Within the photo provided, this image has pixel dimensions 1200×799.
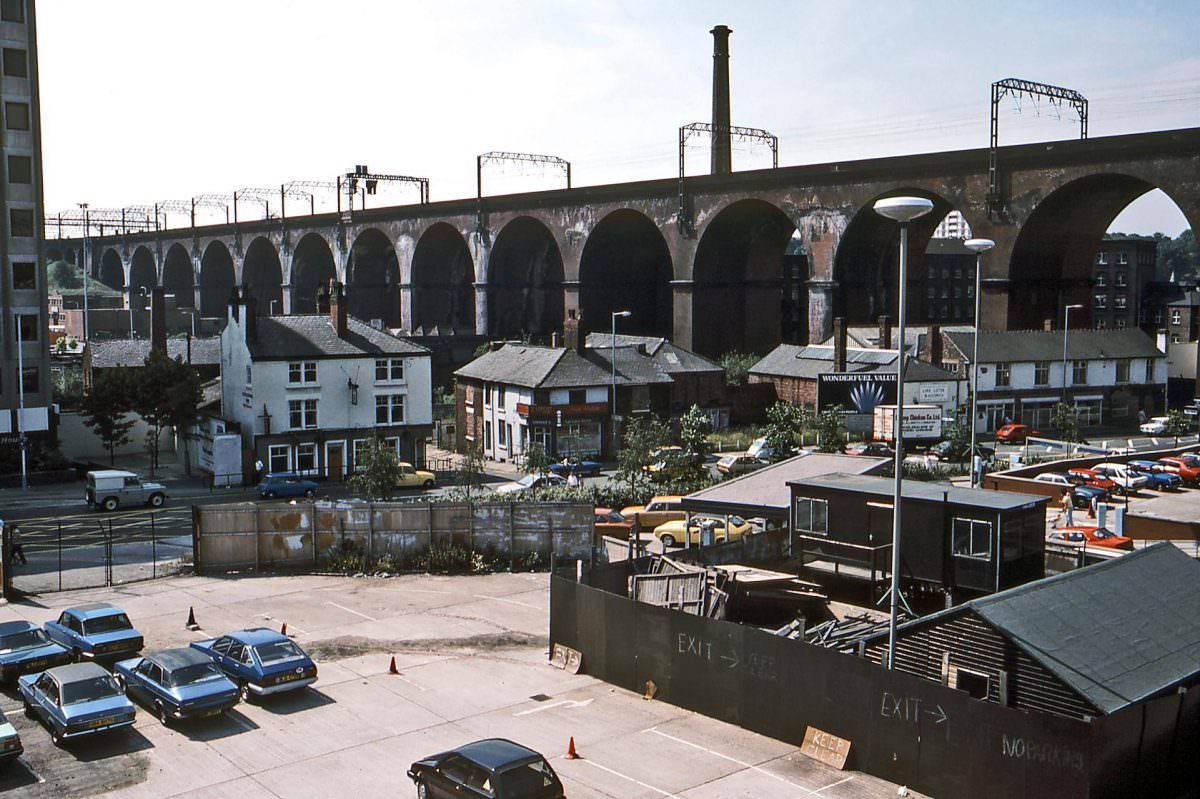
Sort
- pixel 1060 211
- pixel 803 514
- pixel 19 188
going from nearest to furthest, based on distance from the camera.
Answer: pixel 803 514 → pixel 19 188 → pixel 1060 211

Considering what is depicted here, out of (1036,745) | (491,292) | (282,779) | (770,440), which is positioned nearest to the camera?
(1036,745)

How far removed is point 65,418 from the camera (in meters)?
57.8

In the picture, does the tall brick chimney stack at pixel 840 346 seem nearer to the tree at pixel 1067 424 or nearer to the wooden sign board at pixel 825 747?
the tree at pixel 1067 424

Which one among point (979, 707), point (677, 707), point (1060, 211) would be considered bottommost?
point (677, 707)

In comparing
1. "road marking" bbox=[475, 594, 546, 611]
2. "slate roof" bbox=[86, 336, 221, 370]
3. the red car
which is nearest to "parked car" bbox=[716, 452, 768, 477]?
the red car

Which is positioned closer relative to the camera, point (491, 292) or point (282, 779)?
point (282, 779)

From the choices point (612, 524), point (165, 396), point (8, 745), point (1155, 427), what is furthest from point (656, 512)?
point (1155, 427)

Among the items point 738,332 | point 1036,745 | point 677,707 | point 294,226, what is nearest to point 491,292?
point 738,332

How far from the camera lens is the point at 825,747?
1828 cm

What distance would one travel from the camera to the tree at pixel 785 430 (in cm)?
5109

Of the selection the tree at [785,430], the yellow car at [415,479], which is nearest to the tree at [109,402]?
the yellow car at [415,479]

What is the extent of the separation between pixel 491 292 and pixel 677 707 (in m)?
74.8

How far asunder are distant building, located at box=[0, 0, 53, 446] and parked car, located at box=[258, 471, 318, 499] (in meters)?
14.9

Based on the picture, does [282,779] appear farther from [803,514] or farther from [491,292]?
[491,292]
